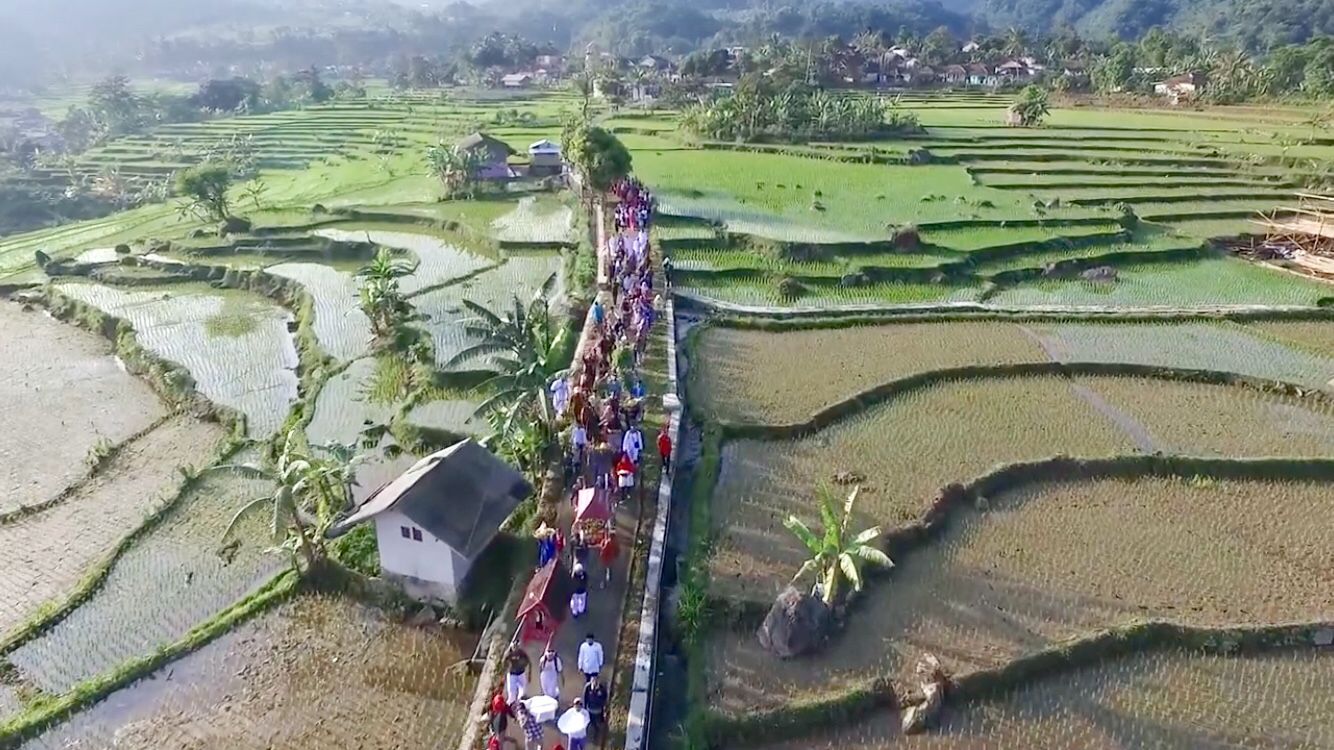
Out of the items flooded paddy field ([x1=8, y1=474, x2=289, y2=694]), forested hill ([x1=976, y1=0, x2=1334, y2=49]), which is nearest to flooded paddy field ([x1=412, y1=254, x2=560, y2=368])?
flooded paddy field ([x1=8, y1=474, x2=289, y2=694])

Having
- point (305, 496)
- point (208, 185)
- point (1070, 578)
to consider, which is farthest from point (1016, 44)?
point (305, 496)

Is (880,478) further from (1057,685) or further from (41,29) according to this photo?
(41,29)

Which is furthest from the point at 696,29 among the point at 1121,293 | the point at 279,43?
the point at 1121,293

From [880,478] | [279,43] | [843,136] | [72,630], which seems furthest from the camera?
[279,43]

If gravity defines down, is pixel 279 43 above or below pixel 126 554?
above

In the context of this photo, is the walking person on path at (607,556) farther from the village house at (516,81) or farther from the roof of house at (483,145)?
the village house at (516,81)
